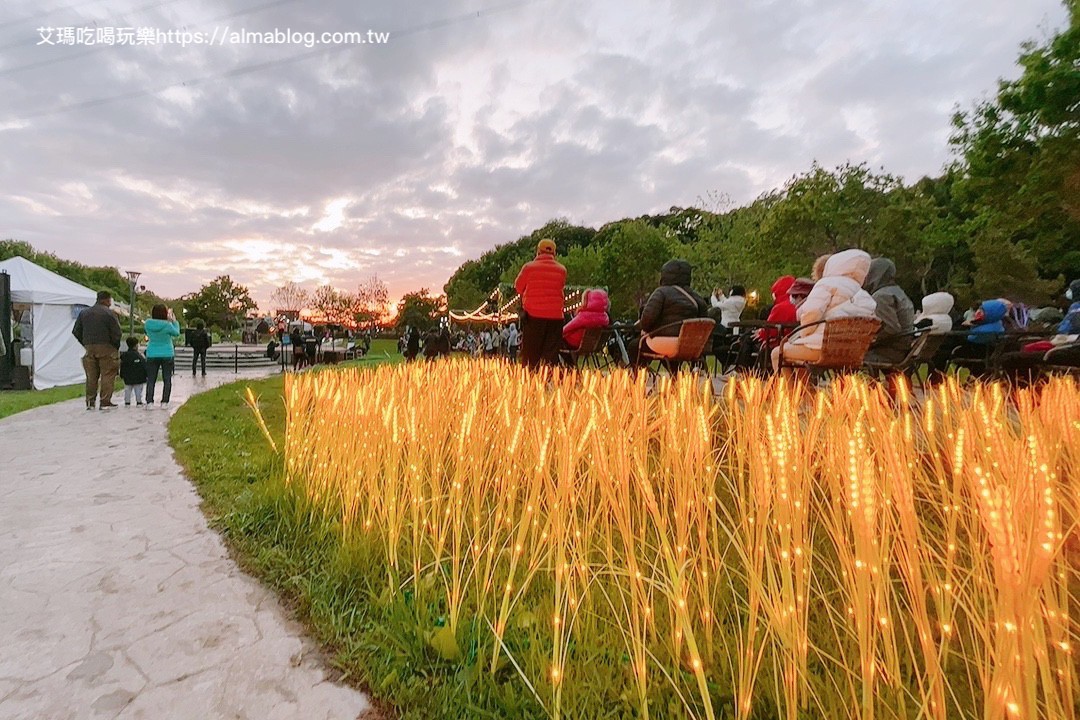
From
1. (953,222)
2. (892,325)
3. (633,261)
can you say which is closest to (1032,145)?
(953,222)

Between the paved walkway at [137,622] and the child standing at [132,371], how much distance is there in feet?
17.6

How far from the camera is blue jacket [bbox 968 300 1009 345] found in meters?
5.32

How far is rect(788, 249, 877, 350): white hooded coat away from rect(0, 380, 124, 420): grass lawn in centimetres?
978

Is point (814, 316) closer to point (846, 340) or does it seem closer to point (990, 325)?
point (846, 340)

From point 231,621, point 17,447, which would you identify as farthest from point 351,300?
point 231,621

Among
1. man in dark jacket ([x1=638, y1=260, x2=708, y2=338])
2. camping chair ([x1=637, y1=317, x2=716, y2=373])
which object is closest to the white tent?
man in dark jacket ([x1=638, y1=260, x2=708, y2=338])

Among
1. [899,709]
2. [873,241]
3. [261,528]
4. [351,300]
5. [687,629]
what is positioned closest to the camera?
[899,709]

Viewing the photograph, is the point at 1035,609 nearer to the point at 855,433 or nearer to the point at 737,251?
the point at 855,433

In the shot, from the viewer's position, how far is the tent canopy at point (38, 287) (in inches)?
445

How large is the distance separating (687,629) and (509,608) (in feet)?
1.80

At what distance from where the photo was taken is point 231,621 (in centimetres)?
191

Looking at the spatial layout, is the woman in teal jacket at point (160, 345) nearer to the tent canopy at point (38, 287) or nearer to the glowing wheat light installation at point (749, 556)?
the tent canopy at point (38, 287)

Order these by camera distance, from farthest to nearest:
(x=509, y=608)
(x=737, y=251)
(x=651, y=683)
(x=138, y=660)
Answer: (x=737, y=251), (x=138, y=660), (x=509, y=608), (x=651, y=683)

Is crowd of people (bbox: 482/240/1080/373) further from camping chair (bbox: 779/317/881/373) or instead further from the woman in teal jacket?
the woman in teal jacket
